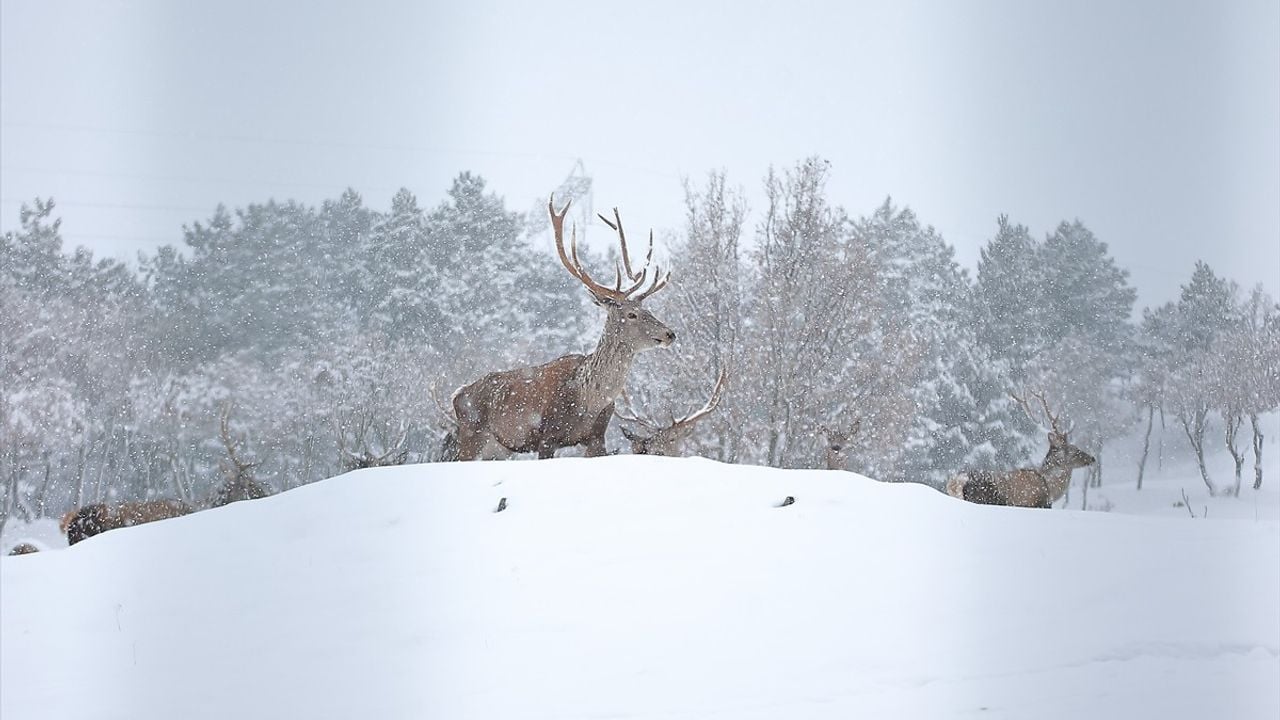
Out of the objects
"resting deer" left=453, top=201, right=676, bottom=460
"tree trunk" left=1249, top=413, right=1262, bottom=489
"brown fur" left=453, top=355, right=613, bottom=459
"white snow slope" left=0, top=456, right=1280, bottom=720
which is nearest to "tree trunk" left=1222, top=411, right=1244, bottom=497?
"tree trunk" left=1249, top=413, right=1262, bottom=489

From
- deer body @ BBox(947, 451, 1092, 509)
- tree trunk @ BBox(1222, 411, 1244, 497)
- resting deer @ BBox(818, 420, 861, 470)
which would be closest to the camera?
deer body @ BBox(947, 451, 1092, 509)

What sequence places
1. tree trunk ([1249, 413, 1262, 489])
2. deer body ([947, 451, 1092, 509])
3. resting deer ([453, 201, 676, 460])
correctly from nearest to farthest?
resting deer ([453, 201, 676, 460]) < deer body ([947, 451, 1092, 509]) < tree trunk ([1249, 413, 1262, 489])

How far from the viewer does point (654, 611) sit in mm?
3031

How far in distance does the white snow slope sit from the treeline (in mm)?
9685

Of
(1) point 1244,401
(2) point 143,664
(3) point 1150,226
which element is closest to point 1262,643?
(2) point 143,664

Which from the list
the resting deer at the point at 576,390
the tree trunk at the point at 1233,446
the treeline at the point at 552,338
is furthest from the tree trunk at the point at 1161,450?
the resting deer at the point at 576,390

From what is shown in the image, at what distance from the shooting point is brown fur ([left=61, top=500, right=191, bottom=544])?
8.78 meters

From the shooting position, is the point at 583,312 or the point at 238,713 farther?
the point at 583,312

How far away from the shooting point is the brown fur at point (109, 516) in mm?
8781

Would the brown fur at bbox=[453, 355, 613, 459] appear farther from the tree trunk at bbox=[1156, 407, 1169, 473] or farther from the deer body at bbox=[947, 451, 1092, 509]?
the tree trunk at bbox=[1156, 407, 1169, 473]

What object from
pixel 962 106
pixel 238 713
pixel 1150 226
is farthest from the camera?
pixel 1150 226

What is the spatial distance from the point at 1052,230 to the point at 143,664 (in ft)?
104

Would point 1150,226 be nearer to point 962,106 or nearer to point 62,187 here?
point 962,106

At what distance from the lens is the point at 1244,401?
2234 cm
